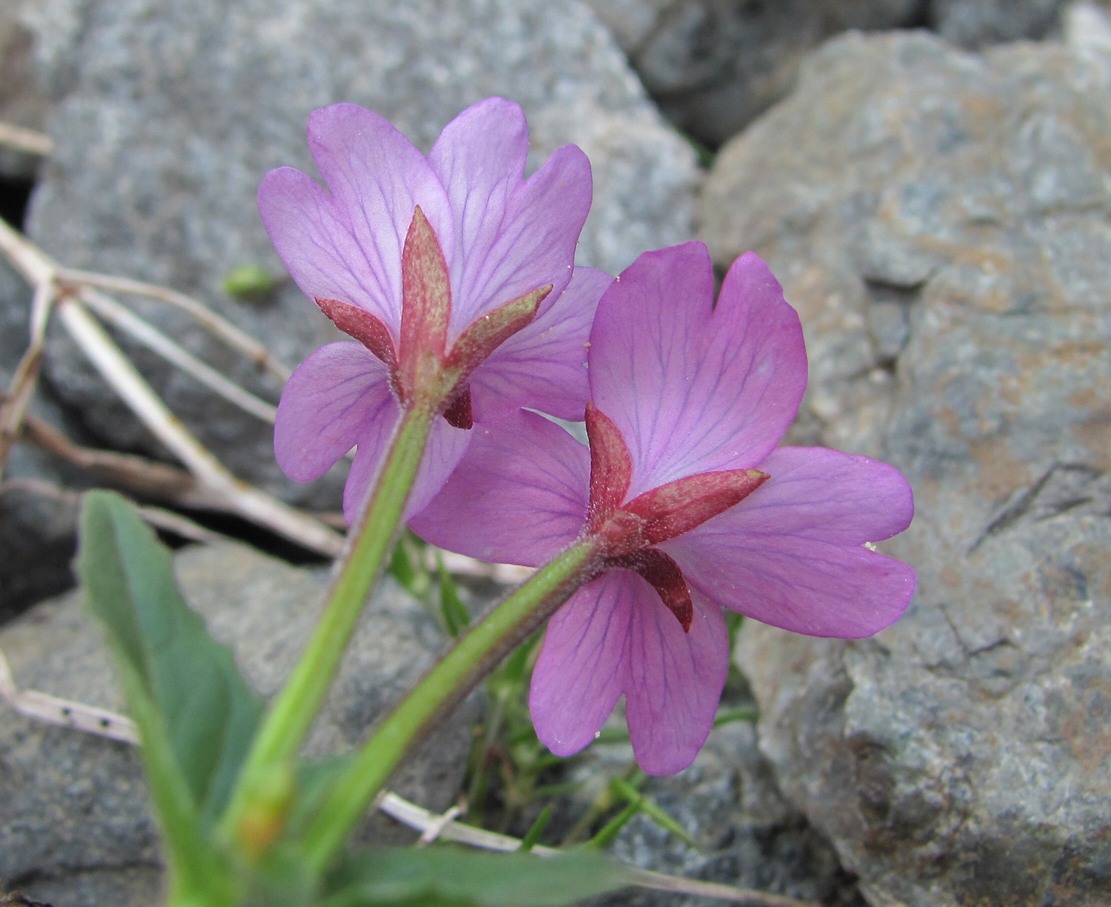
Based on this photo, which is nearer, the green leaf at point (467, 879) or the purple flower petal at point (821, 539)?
the green leaf at point (467, 879)

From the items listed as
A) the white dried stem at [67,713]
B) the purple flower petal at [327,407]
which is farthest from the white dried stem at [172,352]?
the purple flower petal at [327,407]

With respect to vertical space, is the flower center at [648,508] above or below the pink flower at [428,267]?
below

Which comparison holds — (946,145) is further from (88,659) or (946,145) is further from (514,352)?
(88,659)

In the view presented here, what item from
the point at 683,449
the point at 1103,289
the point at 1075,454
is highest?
the point at 683,449

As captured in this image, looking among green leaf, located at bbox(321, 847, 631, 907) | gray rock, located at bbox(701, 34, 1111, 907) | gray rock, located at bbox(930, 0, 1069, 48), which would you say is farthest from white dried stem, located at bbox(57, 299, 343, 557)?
gray rock, located at bbox(930, 0, 1069, 48)

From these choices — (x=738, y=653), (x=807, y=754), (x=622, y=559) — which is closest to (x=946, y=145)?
(x=738, y=653)

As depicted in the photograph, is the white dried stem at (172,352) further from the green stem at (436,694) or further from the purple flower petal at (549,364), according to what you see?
the green stem at (436,694)

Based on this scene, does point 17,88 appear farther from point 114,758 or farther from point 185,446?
point 114,758
